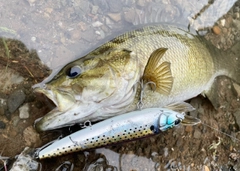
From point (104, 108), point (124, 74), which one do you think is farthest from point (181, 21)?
point (104, 108)

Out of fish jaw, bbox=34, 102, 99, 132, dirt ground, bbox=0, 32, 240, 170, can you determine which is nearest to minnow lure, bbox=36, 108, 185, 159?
fish jaw, bbox=34, 102, 99, 132

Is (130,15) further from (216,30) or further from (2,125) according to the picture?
(2,125)

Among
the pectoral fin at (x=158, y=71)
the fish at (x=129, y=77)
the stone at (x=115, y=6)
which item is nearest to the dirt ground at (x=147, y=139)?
the fish at (x=129, y=77)

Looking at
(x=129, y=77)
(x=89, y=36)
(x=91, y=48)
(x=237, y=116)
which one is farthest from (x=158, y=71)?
(x=237, y=116)

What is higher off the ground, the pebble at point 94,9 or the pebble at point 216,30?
the pebble at point 94,9

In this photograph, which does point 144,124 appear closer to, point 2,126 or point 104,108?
point 104,108

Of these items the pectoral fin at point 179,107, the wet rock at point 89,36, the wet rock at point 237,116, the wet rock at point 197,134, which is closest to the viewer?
the pectoral fin at point 179,107

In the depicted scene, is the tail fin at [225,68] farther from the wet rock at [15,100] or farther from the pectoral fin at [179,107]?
the wet rock at [15,100]
